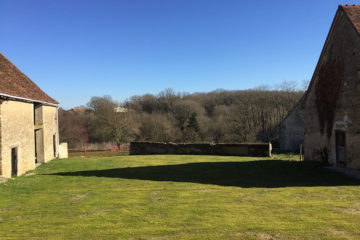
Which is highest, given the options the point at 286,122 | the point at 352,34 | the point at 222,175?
the point at 352,34

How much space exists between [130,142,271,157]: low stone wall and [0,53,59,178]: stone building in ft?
24.5

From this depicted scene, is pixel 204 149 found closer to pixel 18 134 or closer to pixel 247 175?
pixel 247 175

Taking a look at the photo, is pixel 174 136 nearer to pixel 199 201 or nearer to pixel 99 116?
pixel 99 116

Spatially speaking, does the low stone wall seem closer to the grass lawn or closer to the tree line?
the grass lawn

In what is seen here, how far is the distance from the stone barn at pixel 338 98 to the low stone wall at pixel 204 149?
471 centimetres

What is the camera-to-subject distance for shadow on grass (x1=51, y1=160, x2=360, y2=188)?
9.31 m

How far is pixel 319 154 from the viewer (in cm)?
1339

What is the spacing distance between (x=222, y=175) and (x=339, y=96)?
6.52m

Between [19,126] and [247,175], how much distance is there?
1106cm

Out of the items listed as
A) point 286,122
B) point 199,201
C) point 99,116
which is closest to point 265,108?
point 286,122

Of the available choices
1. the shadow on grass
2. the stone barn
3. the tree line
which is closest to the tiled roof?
the stone barn

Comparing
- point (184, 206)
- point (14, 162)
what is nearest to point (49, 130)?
point (14, 162)

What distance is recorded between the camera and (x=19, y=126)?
12.3 m

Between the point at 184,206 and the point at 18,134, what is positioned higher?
the point at 18,134
